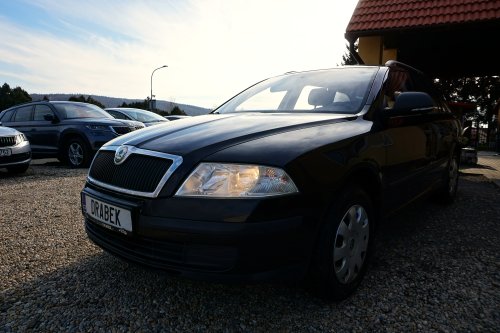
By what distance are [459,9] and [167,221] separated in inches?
305

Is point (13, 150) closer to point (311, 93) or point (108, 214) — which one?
point (108, 214)

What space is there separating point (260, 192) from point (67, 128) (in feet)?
24.2

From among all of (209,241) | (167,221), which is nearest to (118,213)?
(167,221)

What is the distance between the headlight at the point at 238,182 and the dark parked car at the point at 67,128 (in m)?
6.58

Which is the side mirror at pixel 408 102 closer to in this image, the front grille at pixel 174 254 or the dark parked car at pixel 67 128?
the front grille at pixel 174 254

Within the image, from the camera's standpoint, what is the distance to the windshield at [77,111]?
8188 mm

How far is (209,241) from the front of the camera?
1.67 m

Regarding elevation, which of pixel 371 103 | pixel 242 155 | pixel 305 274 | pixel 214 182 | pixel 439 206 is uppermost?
pixel 371 103

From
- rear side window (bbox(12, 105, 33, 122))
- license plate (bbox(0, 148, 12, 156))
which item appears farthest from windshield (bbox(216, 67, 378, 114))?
rear side window (bbox(12, 105, 33, 122))

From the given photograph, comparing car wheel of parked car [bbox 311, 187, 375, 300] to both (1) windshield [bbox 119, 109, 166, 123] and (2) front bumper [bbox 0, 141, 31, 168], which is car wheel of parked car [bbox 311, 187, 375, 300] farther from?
(1) windshield [bbox 119, 109, 166, 123]

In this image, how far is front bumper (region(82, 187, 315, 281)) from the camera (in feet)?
5.42

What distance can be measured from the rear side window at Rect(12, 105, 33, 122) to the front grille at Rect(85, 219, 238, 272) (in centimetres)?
792

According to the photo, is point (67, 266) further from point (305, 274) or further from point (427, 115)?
point (427, 115)

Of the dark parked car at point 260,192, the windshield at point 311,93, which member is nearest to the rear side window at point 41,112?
the windshield at point 311,93
